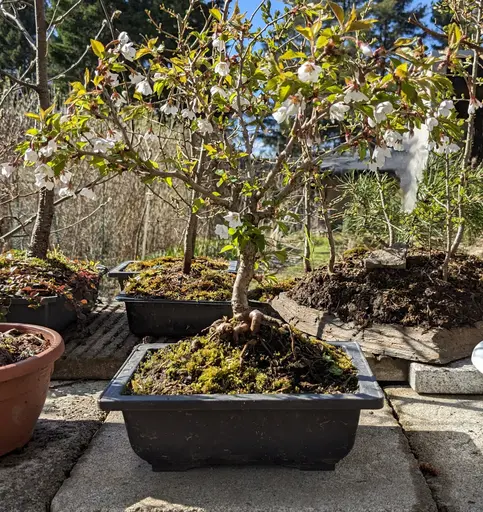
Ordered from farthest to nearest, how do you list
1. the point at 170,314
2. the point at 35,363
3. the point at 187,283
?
1. the point at 187,283
2. the point at 170,314
3. the point at 35,363

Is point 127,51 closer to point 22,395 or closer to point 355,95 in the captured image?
point 355,95

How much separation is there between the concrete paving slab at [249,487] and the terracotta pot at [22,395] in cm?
25

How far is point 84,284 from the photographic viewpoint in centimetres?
317

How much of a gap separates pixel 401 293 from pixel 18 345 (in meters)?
1.80

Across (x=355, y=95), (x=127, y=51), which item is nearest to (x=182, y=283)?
(x=127, y=51)

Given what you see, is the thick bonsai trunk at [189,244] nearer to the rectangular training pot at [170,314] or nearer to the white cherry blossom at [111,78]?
the rectangular training pot at [170,314]

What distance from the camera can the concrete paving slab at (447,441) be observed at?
1.71 m

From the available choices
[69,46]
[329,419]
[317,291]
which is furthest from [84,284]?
[69,46]

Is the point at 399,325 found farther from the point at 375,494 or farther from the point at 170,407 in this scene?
the point at 170,407

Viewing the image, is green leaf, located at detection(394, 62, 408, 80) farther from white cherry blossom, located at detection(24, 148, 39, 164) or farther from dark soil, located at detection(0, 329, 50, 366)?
dark soil, located at detection(0, 329, 50, 366)

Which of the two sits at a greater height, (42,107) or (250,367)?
(42,107)

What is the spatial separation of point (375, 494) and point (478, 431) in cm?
69

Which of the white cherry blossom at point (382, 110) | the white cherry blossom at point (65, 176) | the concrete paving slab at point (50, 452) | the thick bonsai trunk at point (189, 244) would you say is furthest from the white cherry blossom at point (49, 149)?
the thick bonsai trunk at point (189, 244)

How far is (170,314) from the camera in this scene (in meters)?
2.99
